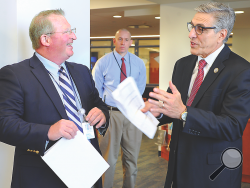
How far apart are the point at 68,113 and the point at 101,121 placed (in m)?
0.25

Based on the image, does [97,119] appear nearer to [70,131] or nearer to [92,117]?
[92,117]

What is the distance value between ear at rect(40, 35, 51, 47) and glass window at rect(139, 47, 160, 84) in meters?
12.5

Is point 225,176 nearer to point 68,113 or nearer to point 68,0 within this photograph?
point 68,113

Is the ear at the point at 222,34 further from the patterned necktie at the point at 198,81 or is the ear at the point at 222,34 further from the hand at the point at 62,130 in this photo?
the hand at the point at 62,130

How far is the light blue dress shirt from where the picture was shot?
383 cm

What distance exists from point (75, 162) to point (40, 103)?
1.33 feet

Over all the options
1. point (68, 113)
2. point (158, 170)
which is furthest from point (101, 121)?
point (158, 170)

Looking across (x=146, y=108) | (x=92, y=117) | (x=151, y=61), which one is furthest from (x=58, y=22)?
(x=151, y=61)

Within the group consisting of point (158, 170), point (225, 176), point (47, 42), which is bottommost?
point (158, 170)

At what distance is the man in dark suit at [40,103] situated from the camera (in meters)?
1.52

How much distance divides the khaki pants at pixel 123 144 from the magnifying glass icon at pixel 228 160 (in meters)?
2.10

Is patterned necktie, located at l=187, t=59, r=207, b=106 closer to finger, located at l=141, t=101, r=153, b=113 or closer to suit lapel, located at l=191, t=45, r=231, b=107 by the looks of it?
suit lapel, located at l=191, t=45, r=231, b=107

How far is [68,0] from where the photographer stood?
235 cm

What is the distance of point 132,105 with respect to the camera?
1.35m
